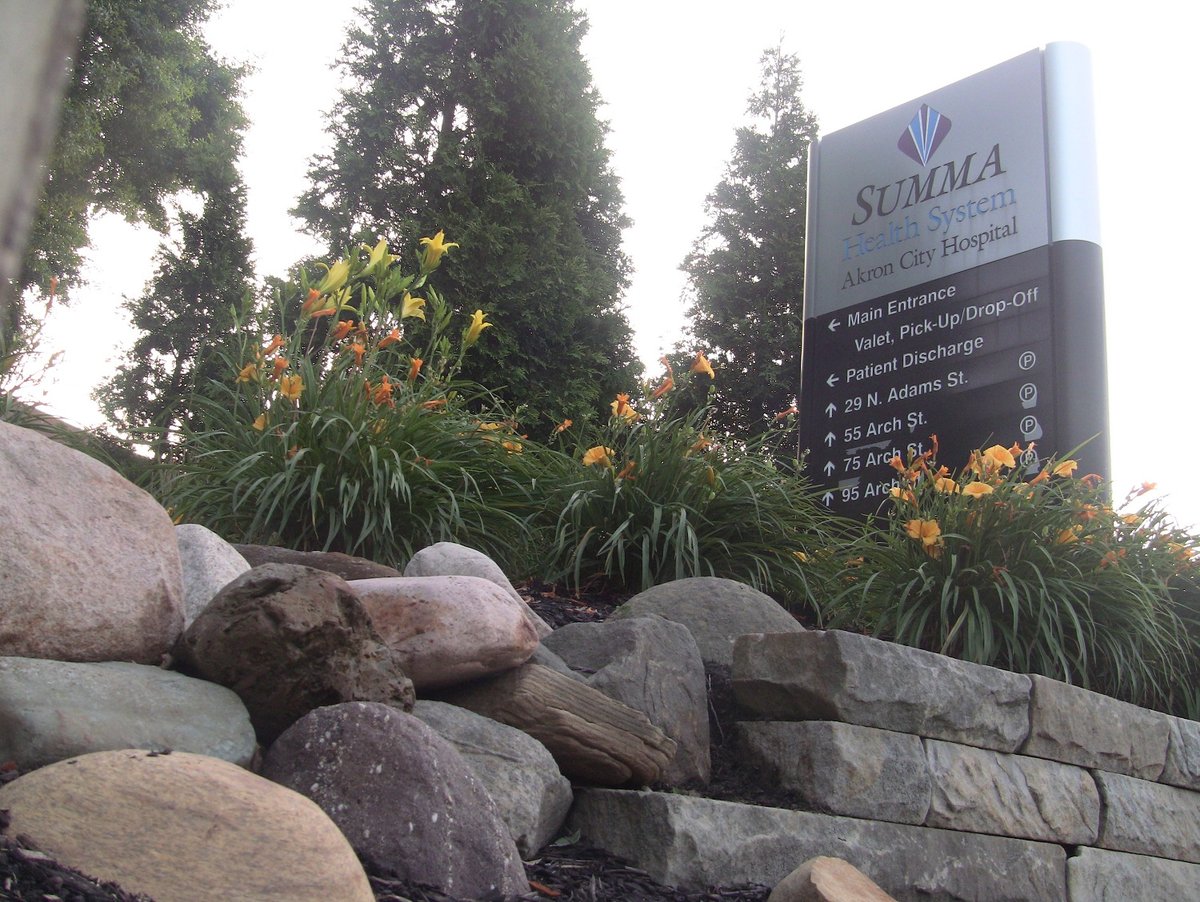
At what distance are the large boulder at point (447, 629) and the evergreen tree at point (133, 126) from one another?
48.1 feet

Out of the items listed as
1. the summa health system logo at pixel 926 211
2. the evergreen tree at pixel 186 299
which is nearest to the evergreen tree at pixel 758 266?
the evergreen tree at pixel 186 299

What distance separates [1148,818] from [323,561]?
2.96 metres

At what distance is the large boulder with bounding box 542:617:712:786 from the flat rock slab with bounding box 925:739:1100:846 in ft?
2.36

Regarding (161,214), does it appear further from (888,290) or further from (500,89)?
(888,290)

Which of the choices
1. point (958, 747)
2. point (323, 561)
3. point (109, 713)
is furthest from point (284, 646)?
point (958, 747)

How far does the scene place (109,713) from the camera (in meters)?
1.97

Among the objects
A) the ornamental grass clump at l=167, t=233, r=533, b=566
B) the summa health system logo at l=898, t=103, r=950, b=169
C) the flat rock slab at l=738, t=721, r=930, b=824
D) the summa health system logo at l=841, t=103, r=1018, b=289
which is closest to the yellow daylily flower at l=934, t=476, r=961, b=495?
the flat rock slab at l=738, t=721, r=930, b=824

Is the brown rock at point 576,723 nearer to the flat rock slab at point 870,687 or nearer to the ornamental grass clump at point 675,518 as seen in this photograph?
the flat rock slab at point 870,687

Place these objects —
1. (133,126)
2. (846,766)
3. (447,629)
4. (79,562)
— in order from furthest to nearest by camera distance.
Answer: (133,126) → (846,766) → (447,629) → (79,562)

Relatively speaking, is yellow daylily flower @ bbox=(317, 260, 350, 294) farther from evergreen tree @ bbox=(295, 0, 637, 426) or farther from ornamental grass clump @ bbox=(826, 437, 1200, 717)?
evergreen tree @ bbox=(295, 0, 637, 426)

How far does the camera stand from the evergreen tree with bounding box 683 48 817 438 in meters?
17.6

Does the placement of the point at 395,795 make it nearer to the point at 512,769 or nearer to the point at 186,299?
the point at 512,769

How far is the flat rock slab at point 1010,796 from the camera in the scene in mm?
3213

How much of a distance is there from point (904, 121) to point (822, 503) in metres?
2.36
